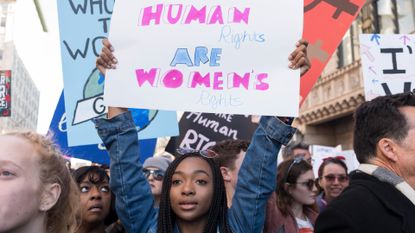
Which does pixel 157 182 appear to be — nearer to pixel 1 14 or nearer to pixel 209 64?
pixel 209 64

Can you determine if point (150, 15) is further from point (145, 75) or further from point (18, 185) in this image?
point (18, 185)

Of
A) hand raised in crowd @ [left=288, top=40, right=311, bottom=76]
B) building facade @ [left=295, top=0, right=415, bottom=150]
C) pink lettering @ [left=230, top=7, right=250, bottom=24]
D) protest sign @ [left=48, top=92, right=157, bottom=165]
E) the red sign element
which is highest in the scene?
building facade @ [left=295, top=0, right=415, bottom=150]

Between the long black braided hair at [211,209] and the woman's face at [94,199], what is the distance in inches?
33.5

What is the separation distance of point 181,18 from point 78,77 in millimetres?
1203

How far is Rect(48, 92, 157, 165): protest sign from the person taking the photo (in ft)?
11.6

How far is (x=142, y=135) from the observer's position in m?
3.35

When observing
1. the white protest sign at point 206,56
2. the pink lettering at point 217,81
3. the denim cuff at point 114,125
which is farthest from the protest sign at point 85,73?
the pink lettering at point 217,81

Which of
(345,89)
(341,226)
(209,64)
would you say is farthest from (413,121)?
(345,89)

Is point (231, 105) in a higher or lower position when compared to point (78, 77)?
lower

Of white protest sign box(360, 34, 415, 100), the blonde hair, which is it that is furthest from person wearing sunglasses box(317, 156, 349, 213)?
the blonde hair

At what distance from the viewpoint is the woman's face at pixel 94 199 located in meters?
2.89

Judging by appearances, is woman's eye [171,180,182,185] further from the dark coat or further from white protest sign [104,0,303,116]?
the dark coat

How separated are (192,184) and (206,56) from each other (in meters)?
0.62

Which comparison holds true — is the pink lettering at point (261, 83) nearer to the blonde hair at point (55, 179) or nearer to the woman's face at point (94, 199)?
Answer: the blonde hair at point (55, 179)
